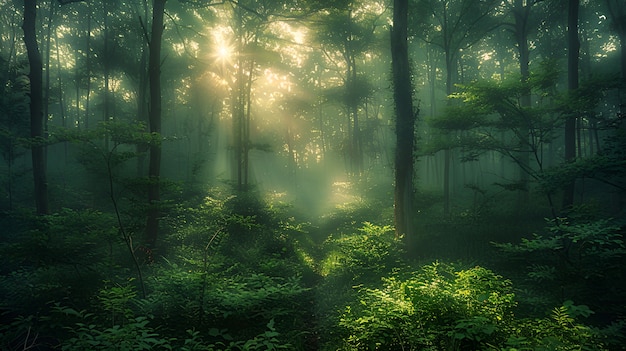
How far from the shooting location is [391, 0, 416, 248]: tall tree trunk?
10.1 meters

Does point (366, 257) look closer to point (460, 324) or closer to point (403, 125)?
point (460, 324)

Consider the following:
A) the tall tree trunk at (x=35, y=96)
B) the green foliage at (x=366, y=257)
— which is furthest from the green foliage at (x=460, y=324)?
the tall tree trunk at (x=35, y=96)

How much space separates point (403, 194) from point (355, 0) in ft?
30.8

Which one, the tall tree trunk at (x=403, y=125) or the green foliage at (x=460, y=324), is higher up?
the tall tree trunk at (x=403, y=125)

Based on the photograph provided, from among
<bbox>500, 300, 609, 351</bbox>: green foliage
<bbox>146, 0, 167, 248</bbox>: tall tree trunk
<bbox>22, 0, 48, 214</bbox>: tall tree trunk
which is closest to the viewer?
<bbox>500, 300, 609, 351</bbox>: green foliage

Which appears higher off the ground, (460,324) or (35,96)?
(35,96)

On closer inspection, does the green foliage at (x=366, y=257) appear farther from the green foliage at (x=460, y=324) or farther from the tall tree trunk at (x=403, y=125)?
the green foliage at (x=460, y=324)

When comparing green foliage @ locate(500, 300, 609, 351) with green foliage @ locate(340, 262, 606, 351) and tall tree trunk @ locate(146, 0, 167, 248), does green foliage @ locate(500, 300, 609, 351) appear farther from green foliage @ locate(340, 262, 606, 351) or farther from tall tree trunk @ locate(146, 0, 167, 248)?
tall tree trunk @ locate(146, 0, 167, 248)

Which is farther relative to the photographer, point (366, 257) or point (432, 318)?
point (366, 257)

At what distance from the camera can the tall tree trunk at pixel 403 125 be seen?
10.1 metres

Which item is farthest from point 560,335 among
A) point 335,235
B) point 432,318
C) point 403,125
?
point 335,235

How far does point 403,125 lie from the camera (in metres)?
10.3

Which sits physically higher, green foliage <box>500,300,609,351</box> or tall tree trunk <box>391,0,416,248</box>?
tall tree trunk <box>391,0,416,248</box>

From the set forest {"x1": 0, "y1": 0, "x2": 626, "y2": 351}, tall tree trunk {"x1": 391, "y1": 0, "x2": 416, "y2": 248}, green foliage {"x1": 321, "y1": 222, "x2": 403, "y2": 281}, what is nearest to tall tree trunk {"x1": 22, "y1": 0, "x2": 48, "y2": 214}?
forest {"x1": 0, "y1": 0, "x2": 626, "y2": 351}
